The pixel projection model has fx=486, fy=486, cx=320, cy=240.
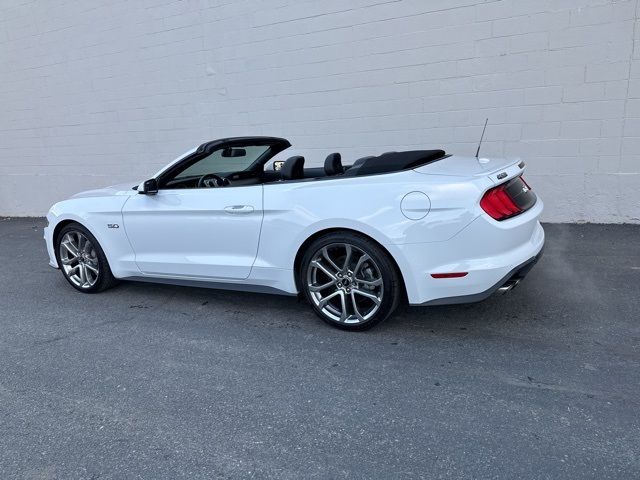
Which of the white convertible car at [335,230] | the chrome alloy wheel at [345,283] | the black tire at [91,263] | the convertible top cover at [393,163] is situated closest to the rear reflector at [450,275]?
the white convertible car at [335,230]

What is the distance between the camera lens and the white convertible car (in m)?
3.23

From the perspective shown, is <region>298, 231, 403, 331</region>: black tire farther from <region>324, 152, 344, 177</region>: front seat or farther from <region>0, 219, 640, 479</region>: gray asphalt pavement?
<region>324, 152, 344, 177</region>: front seat

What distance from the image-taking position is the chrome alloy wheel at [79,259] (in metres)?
4.89

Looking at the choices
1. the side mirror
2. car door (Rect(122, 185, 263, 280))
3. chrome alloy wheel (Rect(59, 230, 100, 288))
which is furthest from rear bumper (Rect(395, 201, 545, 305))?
chrome alloy wheel (Rect(59, 230, 100, 288))

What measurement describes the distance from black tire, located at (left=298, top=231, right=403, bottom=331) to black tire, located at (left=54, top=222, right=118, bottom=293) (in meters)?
2.22

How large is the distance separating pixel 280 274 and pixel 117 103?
6865mm

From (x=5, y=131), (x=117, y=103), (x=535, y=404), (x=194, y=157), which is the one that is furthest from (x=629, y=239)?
(x=5, y=131)

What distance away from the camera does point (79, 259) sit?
498 cm

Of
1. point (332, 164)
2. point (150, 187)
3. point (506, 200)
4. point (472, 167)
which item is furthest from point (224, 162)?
point (506, 200)

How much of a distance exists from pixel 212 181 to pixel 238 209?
88 cm

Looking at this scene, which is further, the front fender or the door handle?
the front fender

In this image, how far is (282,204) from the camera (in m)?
3.72

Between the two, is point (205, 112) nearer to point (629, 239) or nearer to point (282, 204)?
point (282, 204)

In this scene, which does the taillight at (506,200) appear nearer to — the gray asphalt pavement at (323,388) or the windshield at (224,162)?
the gray asphalt pavement at (323,388)
